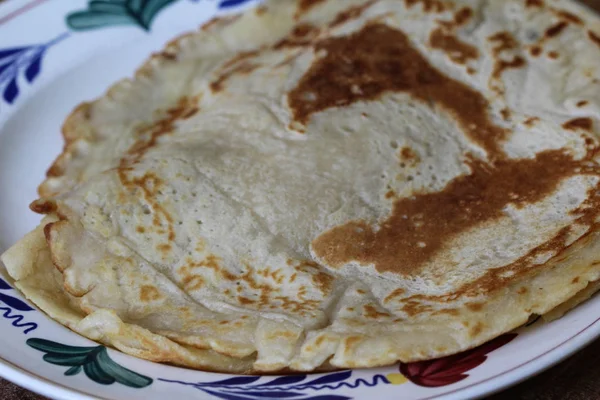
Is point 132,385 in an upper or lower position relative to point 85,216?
lower

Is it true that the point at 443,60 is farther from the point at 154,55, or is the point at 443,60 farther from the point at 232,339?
the point at 232,339

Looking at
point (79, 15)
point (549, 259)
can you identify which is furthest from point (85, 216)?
point (79, 15)

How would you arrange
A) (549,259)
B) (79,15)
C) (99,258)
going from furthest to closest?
(79,15) → (99,258) → (549,259)

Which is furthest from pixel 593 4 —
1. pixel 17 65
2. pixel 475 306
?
pixel 17 65

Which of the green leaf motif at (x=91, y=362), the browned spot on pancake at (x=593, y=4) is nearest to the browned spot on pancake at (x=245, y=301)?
the green leaf motif at (x=91, y=362)

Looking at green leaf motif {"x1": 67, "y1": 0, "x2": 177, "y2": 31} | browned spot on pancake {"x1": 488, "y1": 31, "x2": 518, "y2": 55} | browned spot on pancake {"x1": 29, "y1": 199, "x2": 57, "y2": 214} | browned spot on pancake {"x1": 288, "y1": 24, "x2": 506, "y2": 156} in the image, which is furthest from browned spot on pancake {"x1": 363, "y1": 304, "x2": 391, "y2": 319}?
green leaf motif {"x1": 67, "y1": 0, "x2": 177, "y2": 31}

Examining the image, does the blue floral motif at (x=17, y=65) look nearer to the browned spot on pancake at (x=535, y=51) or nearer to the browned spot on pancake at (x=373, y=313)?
the browned spot on pancake at (x=373, y=313)
